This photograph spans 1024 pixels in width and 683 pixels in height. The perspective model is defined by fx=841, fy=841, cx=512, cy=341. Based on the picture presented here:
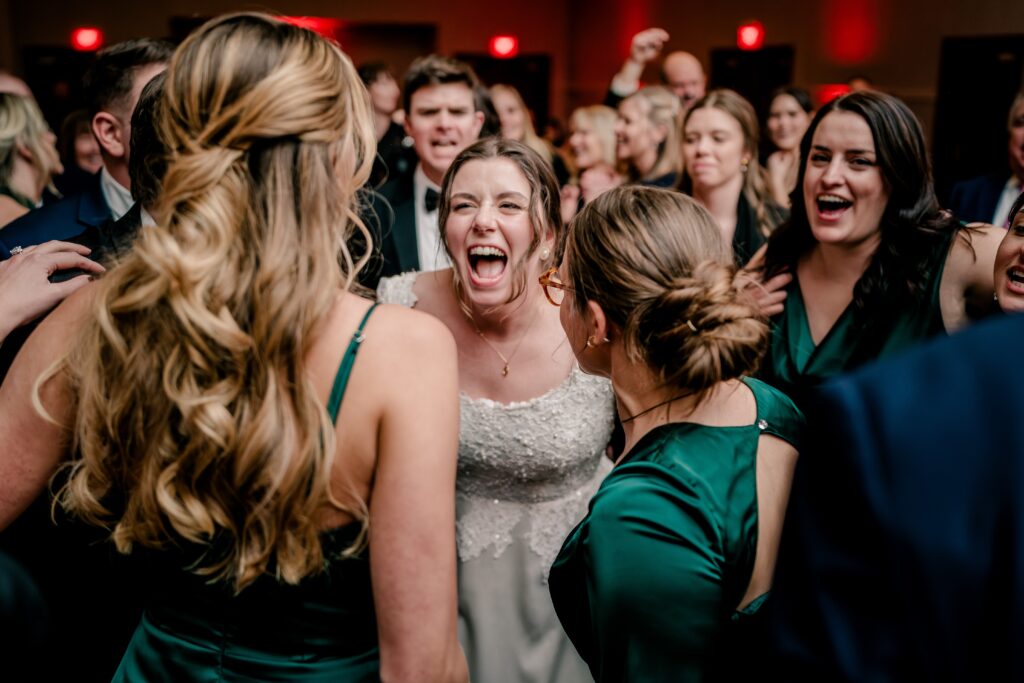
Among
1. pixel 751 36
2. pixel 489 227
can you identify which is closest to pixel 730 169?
pixel 489 227

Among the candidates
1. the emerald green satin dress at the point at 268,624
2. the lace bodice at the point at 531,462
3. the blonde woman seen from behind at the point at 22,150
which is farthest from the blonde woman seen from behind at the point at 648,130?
the emerald green satin dress at the point at 268,624

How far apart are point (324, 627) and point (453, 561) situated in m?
0.21

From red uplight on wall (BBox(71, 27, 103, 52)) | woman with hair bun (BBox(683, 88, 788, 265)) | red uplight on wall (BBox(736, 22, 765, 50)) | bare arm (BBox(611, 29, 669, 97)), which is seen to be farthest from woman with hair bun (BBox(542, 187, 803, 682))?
red uplight on wall (BBox(71, 27, 103, 52))

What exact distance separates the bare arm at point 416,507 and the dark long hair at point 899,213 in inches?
55.9

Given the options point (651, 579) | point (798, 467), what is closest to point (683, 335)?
point (651, 579)

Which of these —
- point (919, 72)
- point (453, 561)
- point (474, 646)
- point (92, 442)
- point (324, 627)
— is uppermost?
point (919, 72)

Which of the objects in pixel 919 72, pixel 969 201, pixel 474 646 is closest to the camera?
pixel 474 646

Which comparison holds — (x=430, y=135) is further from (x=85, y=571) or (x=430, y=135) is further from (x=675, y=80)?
(x=675, y=80)

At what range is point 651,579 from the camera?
1.02 metres

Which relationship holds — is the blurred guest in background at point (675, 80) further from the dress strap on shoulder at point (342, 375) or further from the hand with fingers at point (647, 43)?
the dress strap on shoulder at point (342, 375)

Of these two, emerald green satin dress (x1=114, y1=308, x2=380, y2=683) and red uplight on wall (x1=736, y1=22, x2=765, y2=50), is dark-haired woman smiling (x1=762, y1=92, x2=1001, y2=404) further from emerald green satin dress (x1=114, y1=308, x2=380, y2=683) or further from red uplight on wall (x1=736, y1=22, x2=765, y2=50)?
red uplight on wall (x1=736, y1=22, x2=765, y2=50)

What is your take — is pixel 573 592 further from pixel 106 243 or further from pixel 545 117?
pixel 545 117

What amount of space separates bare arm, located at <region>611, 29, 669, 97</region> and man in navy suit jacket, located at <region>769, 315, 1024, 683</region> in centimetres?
426

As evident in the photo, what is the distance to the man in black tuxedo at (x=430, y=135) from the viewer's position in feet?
A: 10.2
